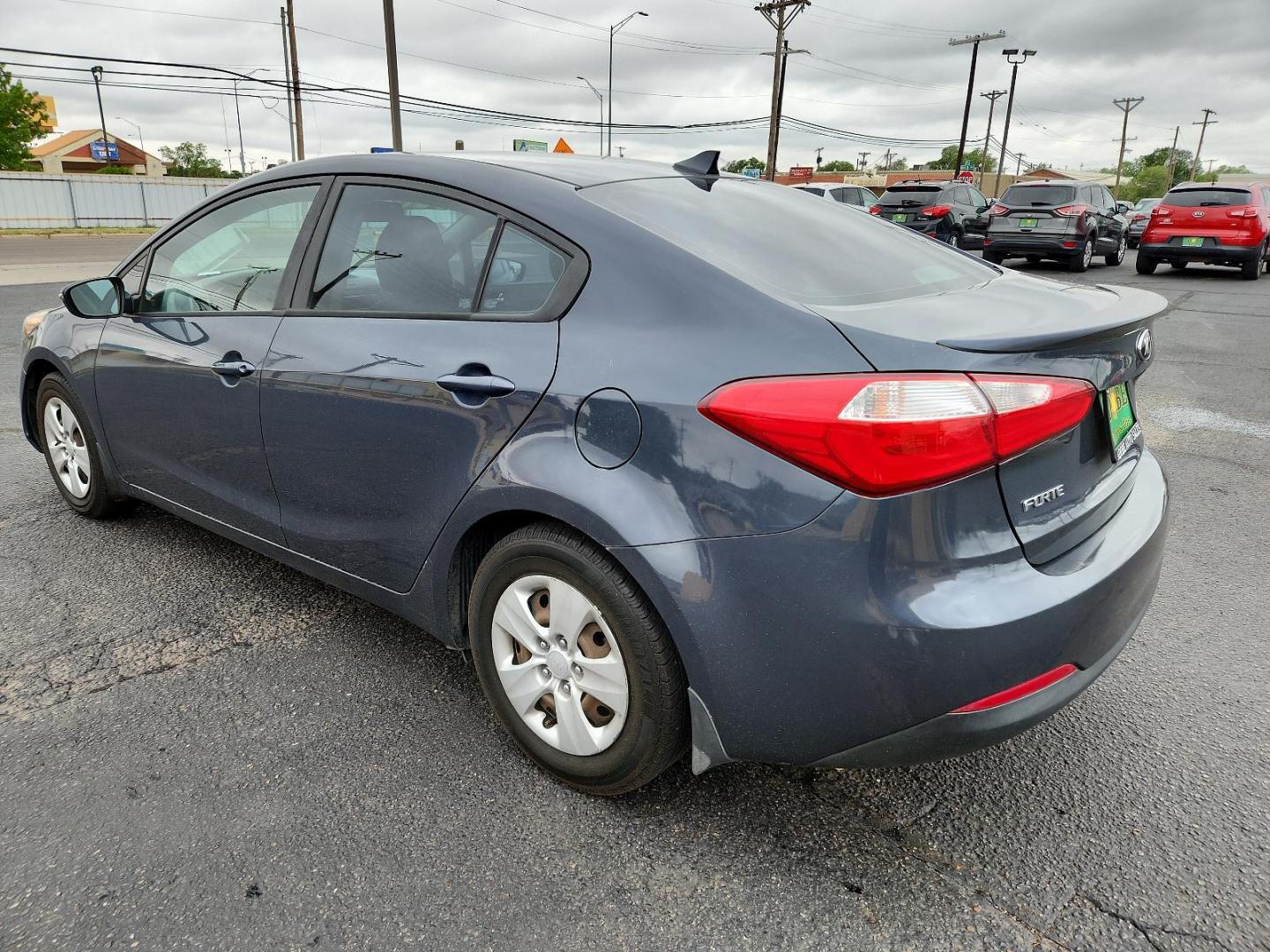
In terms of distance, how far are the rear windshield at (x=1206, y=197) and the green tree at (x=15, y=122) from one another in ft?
199

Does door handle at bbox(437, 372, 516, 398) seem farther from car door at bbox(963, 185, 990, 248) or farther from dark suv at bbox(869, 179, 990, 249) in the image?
car door at bbox(963, 185, 990, 248)

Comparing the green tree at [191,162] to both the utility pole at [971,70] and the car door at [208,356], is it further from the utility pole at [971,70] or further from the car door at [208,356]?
the car door at [208,356]

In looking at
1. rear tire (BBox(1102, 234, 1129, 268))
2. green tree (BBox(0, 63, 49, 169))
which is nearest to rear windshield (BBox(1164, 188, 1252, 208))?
rear tire (BBox(1102, 234, 1129, 268))

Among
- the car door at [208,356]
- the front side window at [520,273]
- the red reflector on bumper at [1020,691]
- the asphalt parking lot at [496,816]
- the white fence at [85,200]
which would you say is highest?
the front side window at [520,273]

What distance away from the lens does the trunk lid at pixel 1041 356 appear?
1817mm

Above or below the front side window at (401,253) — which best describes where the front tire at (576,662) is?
Answer: below

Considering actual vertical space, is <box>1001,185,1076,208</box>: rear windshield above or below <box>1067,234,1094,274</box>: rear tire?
above

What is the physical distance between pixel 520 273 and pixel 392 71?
2419 cm

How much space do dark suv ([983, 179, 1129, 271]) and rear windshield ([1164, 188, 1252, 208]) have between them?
4.30 ft

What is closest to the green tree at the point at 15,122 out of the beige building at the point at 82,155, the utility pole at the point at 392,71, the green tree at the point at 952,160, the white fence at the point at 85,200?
the white fence at the point at 85,200

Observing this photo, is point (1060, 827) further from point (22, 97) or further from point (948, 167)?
point (948, 167)

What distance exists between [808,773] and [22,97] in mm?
67449

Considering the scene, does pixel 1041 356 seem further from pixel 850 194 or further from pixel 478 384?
pixel 850 194

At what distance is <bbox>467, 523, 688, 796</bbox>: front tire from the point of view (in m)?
2.04
